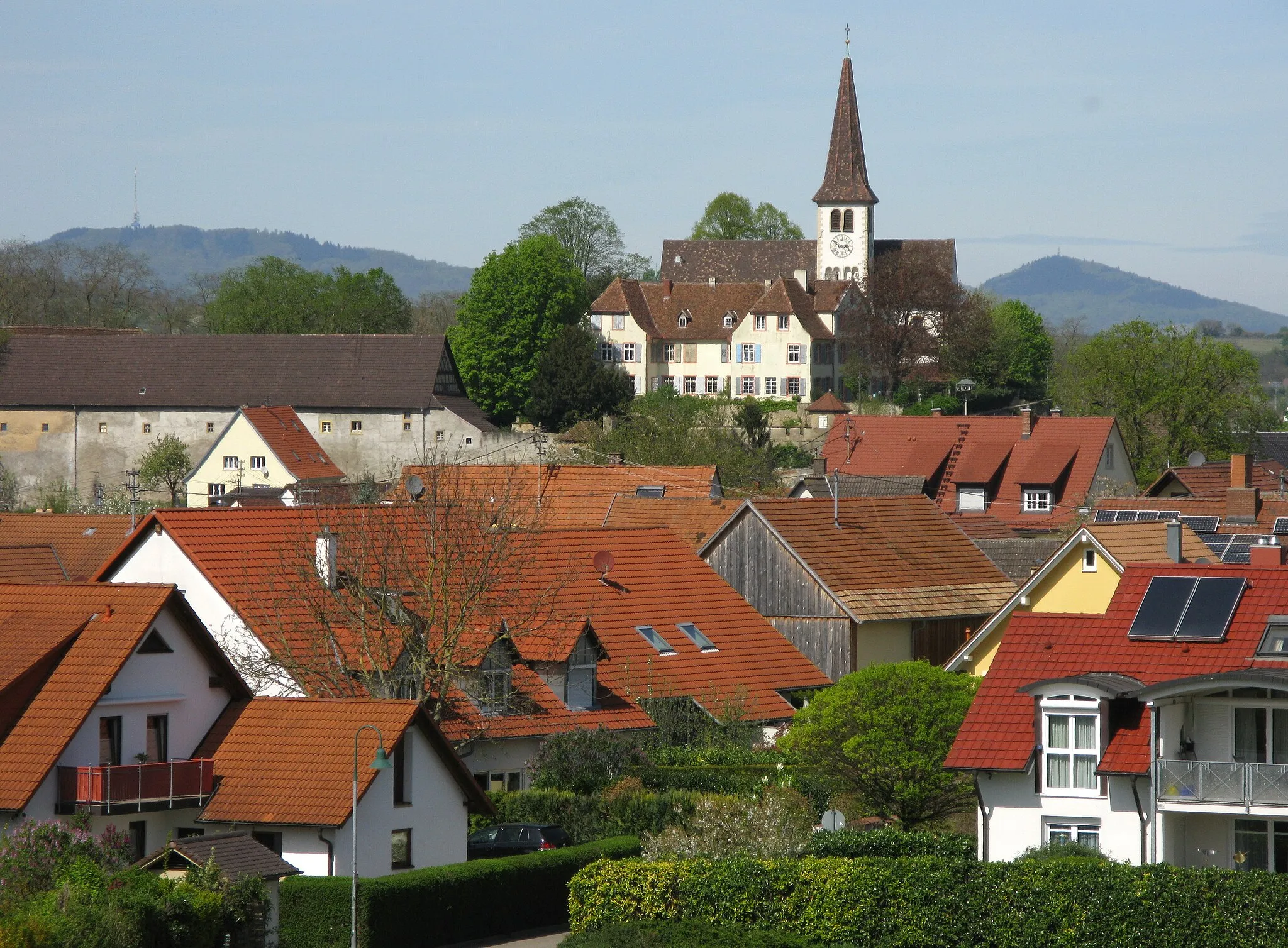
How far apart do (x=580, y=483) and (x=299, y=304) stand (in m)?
67.0

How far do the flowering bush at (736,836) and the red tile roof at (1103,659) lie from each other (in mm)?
2301

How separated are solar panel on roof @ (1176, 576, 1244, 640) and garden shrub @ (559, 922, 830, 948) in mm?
6584

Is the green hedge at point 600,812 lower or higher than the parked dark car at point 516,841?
higher

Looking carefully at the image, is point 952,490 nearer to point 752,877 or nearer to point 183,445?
point 183,445

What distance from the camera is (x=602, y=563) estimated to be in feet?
121

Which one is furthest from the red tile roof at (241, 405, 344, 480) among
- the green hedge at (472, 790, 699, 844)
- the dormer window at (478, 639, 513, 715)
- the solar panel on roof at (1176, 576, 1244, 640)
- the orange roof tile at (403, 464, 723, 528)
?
the solar panel on roof at (1176, 576, 1244, 640)

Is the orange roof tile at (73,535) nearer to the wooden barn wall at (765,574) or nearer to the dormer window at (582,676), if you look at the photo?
the wooden barn wall at (765,574)

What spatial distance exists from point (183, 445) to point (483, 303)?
19.4 meters

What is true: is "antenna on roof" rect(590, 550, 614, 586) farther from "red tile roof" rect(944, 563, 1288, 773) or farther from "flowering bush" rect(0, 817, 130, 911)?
"flowering bush" rect(0, 817, 130, 911)

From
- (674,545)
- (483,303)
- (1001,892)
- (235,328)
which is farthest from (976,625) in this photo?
(235,328)

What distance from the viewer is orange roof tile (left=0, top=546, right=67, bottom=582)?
38.9 metres

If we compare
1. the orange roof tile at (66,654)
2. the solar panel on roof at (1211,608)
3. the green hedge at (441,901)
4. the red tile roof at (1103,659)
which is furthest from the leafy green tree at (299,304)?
the solar panel on roof at (1211,608)

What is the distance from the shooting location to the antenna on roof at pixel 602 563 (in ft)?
121

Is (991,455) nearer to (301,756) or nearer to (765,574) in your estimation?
(765,574)
